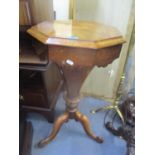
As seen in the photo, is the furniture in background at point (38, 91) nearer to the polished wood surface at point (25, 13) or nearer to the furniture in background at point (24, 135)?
the furniture in background at point (24, 135)

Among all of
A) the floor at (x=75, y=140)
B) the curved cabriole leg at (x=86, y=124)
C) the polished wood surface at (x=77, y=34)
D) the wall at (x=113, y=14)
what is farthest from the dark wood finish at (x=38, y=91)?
the wall at (x=113, y=14)

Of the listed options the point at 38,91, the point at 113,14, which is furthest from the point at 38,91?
the point at 113,14

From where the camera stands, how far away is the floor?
1455 mm

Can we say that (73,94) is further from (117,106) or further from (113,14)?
(113,14)

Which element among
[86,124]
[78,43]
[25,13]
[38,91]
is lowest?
[86,124]

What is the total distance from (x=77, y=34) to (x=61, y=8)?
0.78m

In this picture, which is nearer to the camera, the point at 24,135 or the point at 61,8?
the point at 24,135

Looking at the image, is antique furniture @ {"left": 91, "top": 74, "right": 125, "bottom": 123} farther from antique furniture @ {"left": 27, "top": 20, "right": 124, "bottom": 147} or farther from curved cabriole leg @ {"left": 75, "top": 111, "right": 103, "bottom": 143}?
antique furniture @ {"left": 27, "top": 20, "right": 124, "bottom": 147}

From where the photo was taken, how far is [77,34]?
956 mm

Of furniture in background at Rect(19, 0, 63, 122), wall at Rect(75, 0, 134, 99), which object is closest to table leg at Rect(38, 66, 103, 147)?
furniture in background at Rect(19, 0, 63, 122)

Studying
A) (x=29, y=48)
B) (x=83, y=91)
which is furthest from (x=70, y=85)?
(x=83, y=91)

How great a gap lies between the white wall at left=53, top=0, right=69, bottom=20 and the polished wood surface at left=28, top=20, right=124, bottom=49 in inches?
21.5

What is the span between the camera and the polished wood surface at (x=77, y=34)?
90cm
